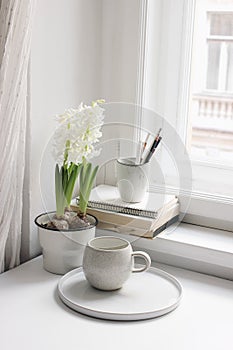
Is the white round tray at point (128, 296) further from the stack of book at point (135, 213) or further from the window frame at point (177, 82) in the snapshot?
the window frame at point (177, 82)

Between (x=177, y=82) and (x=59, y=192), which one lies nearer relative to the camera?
(x=59, y=192)

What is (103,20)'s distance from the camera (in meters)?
1.49

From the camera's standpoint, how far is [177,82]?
5.07 ft

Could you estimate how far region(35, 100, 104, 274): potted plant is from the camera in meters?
1.24

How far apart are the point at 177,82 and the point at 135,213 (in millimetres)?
410

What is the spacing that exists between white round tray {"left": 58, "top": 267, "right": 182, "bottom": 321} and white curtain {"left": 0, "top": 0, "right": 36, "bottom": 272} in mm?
181

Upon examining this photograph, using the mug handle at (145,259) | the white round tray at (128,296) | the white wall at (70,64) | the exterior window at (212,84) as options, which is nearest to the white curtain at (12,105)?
the white wall at (70,64)

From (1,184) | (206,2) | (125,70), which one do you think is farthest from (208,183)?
(1,184)

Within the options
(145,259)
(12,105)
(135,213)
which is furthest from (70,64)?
(145,259)

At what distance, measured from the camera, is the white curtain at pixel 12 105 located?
3.76 feet

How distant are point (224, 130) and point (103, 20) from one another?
1.43 feet

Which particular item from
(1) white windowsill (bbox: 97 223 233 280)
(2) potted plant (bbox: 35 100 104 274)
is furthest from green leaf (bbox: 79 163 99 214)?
(1) white windowsill (bbox: 97 223 233 280)

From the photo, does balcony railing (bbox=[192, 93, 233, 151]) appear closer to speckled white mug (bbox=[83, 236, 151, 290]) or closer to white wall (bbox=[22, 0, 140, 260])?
white wall (bbox=[22, 0, 140, 260])

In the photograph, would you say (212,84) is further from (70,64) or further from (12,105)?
(12,105)
